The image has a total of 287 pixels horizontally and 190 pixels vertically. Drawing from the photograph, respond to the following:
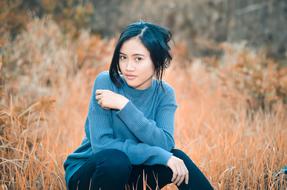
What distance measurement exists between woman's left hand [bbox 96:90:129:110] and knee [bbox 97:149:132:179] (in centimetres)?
26

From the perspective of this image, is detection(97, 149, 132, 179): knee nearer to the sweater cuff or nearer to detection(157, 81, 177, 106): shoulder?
the sweater cuff

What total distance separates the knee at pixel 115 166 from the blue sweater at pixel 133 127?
113 mm

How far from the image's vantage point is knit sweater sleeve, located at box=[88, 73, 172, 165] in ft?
8.30

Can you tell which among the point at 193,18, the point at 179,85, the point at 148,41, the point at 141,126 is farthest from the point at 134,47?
the point at 193,18

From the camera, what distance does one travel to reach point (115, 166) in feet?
7.87

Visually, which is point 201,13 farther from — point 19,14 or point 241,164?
point 241,164

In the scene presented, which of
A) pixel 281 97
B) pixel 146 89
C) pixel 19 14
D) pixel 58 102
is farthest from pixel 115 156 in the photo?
pixel 19 14

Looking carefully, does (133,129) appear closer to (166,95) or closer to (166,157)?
(166,157)

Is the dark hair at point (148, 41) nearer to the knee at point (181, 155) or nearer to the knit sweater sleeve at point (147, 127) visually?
the knit sweater sleeve at point (147, 127)

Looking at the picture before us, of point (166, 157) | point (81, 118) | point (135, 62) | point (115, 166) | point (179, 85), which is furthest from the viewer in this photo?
point (179, 85)

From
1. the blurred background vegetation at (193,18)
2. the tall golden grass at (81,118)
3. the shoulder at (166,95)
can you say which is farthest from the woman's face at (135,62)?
the blurred background vegetation at (193,18)

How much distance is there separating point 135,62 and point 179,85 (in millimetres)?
3192

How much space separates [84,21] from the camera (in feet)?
26.5

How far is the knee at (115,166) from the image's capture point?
240cm
